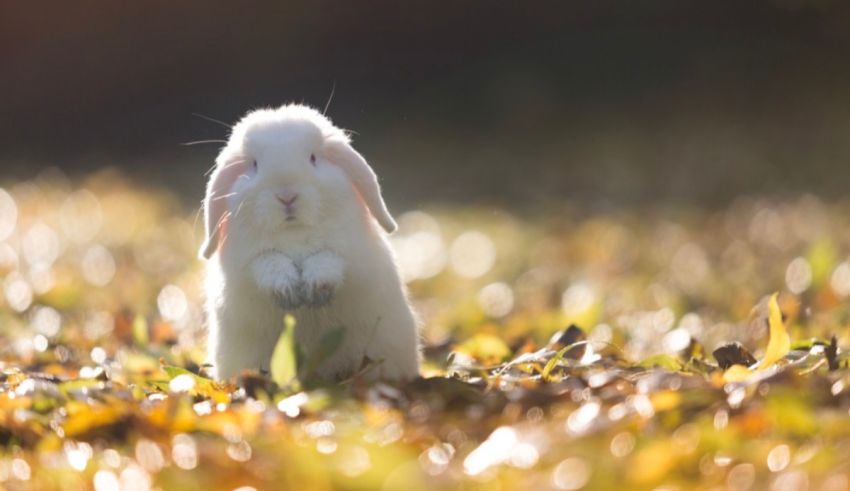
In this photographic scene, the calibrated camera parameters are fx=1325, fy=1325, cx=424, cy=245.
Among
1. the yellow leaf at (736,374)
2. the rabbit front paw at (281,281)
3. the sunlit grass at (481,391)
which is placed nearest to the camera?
the sunlit grass at (481,391)

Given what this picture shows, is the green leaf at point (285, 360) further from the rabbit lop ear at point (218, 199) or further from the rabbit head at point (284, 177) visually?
the rabbit lop ear at point (218, 199)

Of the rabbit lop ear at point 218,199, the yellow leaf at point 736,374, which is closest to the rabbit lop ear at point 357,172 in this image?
the rabbit lop ear at point 218,199

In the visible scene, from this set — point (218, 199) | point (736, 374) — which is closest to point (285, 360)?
point (218, 199)

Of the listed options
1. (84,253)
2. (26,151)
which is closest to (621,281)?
(84,253)

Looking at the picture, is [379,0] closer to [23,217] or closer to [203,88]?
[203,88]

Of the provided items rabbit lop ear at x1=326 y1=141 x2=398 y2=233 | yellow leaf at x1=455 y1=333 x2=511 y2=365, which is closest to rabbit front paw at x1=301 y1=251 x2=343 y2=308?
rabbit lop ear at x1=326 y1=141 x2=398 y2=233

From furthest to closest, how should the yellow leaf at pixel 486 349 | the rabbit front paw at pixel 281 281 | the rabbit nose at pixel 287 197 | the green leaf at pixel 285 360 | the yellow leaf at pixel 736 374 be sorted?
the yellow leaf at pixel 486 349, the rabbit nose at pixel 287 197, the rabbit front paw at pixel 281 281, the green leaf at pixel 285 360, the yellow leaf at pixel 736 374

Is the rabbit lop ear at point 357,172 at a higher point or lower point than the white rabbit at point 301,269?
higher
